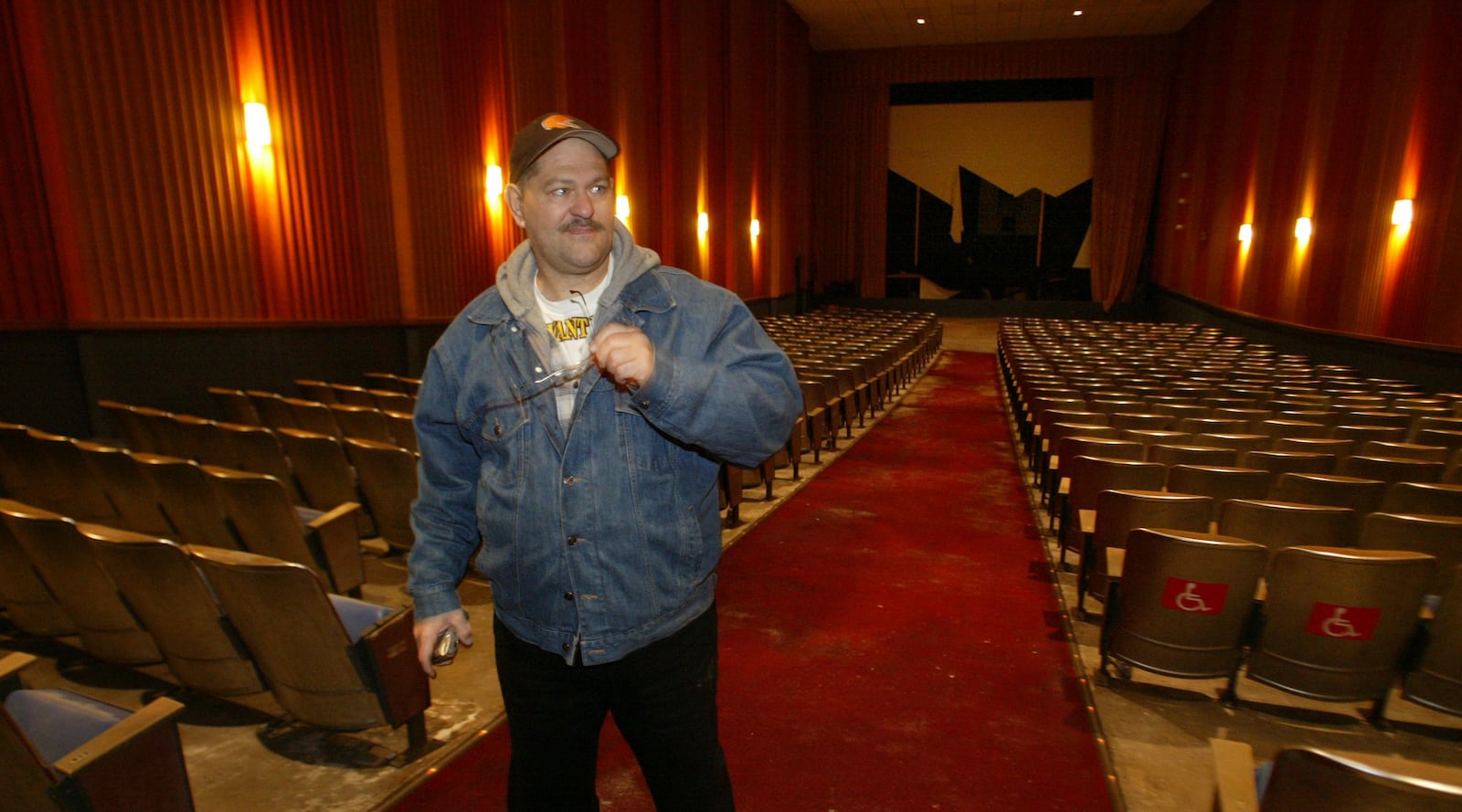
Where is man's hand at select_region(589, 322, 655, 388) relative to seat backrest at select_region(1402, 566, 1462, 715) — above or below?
above

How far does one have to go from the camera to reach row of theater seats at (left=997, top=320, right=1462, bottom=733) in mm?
2361

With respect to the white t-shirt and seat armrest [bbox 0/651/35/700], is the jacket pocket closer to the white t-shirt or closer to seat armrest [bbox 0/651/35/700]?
the white t-shirt

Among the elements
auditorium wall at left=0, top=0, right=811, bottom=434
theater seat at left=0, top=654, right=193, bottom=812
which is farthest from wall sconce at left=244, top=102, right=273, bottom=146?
theater seat at left=0, top=654, right=193, bottom=812

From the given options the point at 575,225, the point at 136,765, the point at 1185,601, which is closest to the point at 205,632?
the point at 136,765

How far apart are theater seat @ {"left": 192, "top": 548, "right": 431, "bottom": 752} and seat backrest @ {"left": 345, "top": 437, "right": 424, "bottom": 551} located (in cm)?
115

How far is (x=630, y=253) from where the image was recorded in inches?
52.6

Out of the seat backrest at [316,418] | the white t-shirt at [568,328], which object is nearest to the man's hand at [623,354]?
the white t-shirt at [568,328]

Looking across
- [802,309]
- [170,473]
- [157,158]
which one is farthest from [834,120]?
[170,473]

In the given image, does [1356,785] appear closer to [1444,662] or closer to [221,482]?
[1444,662]

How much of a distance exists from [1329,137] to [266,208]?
12279mm

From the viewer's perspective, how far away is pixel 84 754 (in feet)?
4.97

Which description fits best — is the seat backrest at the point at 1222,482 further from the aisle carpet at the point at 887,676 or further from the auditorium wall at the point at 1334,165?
the auditorium wall at the point at 1334,165

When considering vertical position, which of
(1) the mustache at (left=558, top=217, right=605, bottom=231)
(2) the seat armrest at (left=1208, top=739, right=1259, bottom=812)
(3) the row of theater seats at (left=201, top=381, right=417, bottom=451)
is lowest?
(2) the seat armrest at (left=1208, top=739, right=1259, bottom=812)

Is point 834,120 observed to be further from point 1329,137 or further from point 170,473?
point 170,473
